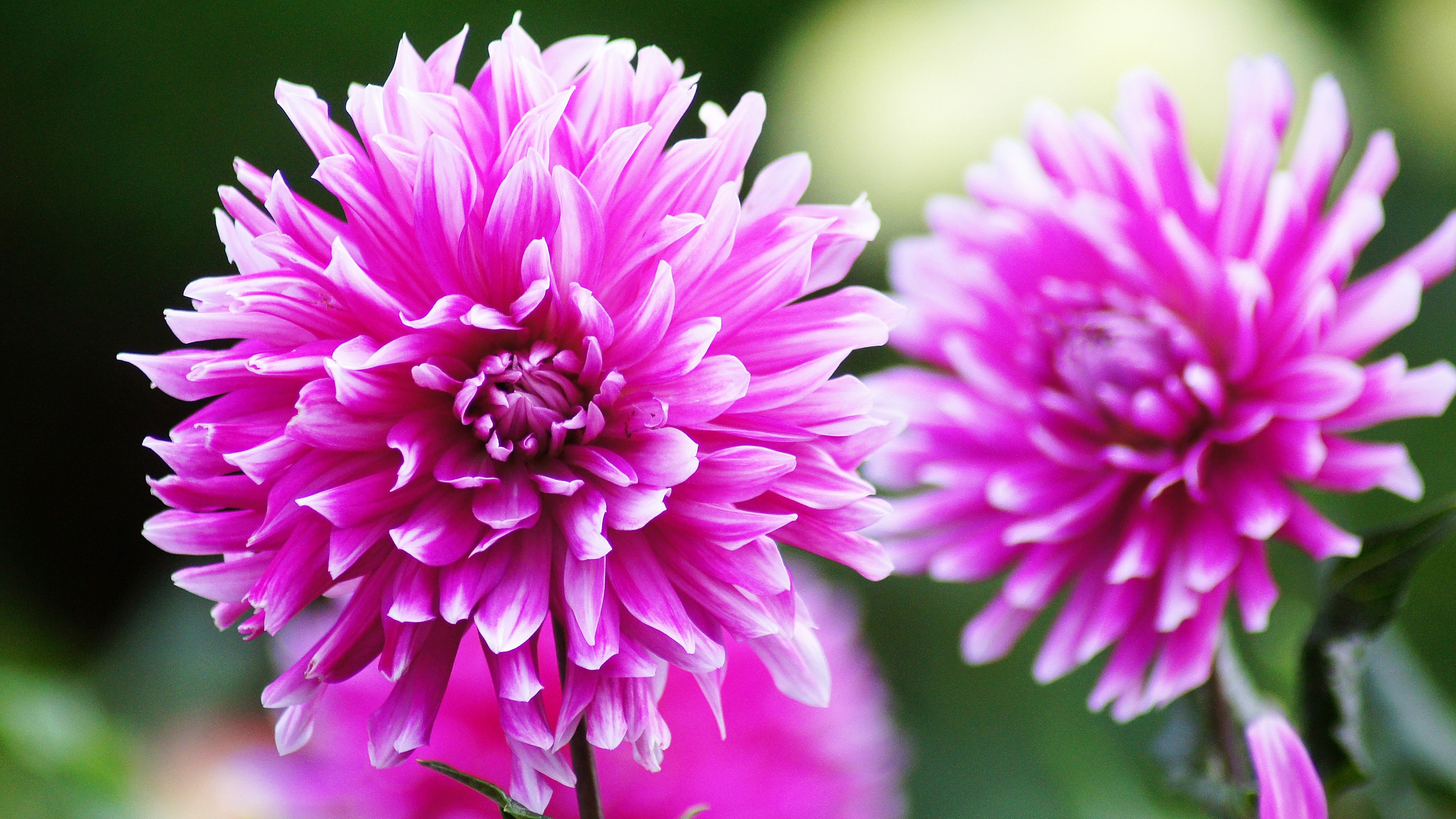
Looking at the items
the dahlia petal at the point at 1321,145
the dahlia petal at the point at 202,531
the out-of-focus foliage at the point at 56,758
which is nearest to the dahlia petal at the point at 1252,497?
the dahlia petal at the point at 1321,145

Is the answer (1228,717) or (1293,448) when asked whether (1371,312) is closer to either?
(1293,448)

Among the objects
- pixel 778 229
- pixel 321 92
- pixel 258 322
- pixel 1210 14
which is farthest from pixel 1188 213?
pixel 321 92

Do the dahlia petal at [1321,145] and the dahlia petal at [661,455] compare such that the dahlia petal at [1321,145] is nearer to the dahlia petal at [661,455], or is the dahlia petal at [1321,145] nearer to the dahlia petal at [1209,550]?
the dahlia petal at [1209,550]

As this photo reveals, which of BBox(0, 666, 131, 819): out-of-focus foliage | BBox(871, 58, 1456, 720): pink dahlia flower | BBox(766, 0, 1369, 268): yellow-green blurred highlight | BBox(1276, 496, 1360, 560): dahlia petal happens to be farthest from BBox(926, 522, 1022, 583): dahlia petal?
BBox(766, 0, 1369, 268): yellow-green blurred highlight

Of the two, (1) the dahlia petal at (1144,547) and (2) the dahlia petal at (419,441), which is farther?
(1) the dahlia petal at (1144,547)

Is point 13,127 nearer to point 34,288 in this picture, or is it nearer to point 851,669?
point 34,288

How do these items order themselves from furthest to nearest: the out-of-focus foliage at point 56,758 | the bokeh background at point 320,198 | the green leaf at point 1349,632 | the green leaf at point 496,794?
1. the bokeh background at point 320,198
2. the out-of-focus foliage at point 56,758
3. the green leaf at point 1349,632
4. the green leaf at point 496,794
